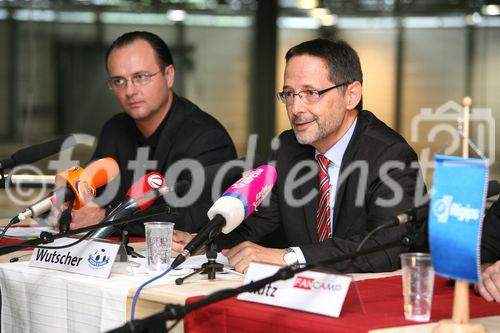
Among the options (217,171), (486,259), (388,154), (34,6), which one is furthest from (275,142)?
(34,6)

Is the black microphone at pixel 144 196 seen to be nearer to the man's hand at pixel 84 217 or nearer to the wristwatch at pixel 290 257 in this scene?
the wristwatch at pixel 290 257

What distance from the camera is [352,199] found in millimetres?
2857

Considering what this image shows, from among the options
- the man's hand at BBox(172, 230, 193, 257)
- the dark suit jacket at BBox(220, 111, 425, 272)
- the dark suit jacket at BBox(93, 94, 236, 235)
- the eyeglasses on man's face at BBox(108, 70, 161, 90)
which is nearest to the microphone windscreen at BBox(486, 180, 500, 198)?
the dark suit jacket at BBox(220, 111, 425, 272)

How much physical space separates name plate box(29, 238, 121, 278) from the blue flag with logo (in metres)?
1.08

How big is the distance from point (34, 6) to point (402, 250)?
6.58 meters

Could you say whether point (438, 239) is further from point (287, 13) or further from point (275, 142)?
point (287, 13)

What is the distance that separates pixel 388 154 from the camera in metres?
2.88

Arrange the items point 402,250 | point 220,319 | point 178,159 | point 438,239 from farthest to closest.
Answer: point 178,159 → point 402,250 → point 220,319 → point 438,239

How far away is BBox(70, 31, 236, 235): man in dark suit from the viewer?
12.3ft

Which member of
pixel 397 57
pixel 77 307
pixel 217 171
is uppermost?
pixel 397 57

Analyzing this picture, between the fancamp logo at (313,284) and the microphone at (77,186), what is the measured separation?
2.79 ft

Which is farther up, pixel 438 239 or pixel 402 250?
pixel 438 239

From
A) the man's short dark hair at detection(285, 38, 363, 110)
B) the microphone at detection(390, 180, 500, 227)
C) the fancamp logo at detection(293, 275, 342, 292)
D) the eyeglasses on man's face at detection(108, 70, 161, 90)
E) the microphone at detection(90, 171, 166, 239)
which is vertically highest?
the man's short dark hair at detection(285, 38, 363, 110)

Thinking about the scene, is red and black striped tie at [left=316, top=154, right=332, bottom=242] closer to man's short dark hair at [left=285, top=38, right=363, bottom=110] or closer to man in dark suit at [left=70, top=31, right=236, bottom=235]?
man's short dark hair at [left=285, top=38, right=363, bottom=110]
